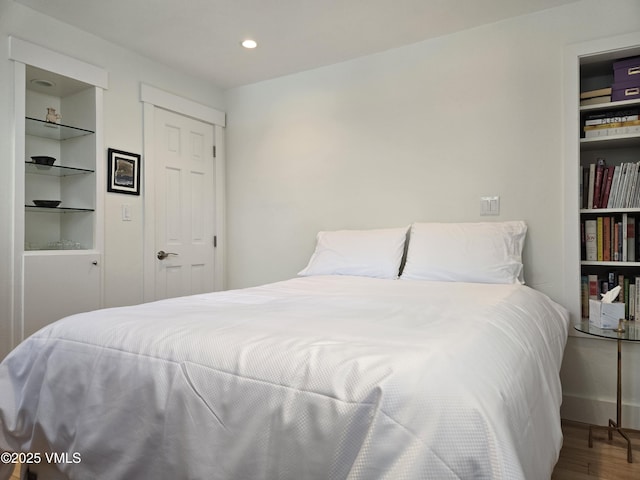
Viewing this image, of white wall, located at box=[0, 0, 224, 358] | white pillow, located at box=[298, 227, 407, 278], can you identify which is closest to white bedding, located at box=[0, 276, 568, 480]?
white pillow, located at box=[298, 227, 407, 278]

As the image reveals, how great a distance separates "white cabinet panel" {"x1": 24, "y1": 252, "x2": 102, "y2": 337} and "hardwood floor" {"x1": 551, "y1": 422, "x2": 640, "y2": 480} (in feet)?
9.23

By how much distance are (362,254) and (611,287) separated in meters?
1.45

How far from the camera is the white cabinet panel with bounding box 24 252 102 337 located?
2.51 metres

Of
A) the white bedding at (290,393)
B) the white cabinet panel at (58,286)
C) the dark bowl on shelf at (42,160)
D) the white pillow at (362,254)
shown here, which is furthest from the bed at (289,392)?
the dark bowl on shelf at (42,160)

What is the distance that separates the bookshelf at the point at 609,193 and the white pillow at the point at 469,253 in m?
0.40

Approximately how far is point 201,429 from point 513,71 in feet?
8.83

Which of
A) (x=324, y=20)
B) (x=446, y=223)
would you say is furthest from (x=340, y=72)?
(x=446, y=223)

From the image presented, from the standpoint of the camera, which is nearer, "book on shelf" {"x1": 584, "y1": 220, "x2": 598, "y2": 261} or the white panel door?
"book on shelf" {"x1": 584, "y1": 220, "x2": 598, "y2": 261}

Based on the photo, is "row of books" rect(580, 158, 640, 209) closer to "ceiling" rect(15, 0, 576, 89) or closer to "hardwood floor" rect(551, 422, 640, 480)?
"ceiling" rect(15, 0, 576, 89)

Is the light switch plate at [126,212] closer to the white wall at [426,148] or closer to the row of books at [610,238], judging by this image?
the white wall at [426,148]

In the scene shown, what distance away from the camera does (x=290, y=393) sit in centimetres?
90

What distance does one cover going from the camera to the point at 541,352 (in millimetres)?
1376

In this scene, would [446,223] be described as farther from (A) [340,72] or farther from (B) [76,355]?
(B) [76,355]

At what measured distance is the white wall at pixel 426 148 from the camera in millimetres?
2469
